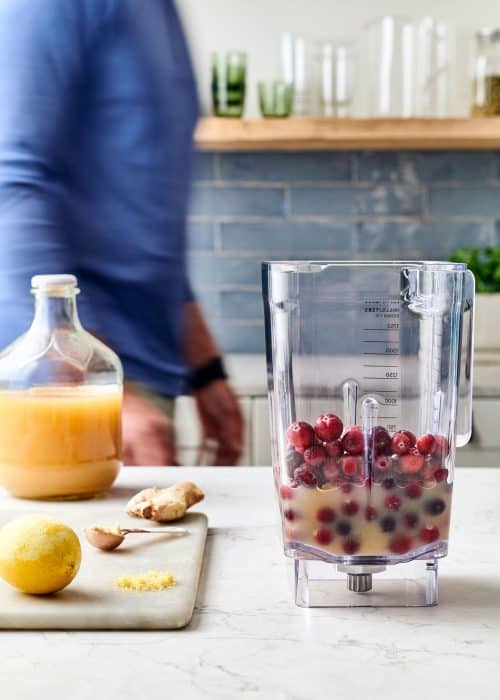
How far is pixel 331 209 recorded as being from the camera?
2832mm

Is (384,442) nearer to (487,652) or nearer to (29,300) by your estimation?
(487,652)

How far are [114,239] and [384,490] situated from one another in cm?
98

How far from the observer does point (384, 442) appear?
0.71 metres

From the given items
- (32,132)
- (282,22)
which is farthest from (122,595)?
(282,22)

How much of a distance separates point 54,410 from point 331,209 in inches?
75.1

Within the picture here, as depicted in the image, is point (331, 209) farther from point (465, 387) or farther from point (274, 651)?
point (274, 651)

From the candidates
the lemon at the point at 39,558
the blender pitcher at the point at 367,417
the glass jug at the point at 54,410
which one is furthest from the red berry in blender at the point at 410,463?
the glass jug at the point at 54,410

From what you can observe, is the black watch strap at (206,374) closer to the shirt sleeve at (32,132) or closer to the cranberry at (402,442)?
the shirt sleeve at (32,132)

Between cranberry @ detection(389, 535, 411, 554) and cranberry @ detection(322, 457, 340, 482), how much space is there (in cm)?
7

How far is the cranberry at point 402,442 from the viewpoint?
71 centimetres

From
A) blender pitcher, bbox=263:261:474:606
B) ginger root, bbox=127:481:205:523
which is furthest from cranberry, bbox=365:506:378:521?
ginger root, bbox=127:481:205:523

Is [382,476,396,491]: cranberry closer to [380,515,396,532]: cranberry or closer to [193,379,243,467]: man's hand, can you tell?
[380,515,396,532]: cranberry

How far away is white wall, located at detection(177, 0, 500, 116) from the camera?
2.74 meters

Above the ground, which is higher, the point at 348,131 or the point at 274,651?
the point at 348,131
